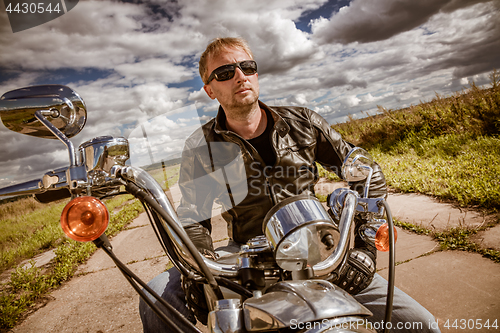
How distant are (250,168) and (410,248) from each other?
154cm

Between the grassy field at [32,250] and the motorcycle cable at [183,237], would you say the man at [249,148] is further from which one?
the grassy field at [32,250]

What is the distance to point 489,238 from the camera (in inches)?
81.9

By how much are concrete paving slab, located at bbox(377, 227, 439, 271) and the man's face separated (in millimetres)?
1661

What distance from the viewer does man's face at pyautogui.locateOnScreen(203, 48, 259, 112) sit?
187 cm

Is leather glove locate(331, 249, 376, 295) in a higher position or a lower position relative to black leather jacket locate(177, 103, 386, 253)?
lower

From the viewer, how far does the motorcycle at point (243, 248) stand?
0.58 m

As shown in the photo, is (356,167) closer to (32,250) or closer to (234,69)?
(234,69)

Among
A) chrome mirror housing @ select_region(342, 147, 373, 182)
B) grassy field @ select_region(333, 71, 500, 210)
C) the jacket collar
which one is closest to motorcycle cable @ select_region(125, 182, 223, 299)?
chrome mirror housing @ select_region(342, 147, 373, 182)

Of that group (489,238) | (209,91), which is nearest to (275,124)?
(209,91)

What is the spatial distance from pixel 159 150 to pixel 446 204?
294 centimetres

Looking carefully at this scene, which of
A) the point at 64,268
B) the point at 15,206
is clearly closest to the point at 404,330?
the point at 64,268

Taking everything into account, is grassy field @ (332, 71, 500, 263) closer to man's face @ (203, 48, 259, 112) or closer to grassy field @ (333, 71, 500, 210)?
grassy field @ (333, 71, 500, 210)

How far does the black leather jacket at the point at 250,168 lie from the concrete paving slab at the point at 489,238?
4.05ft

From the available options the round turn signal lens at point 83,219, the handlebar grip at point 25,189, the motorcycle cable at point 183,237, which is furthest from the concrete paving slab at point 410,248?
the handlebar grip at point 25,189
